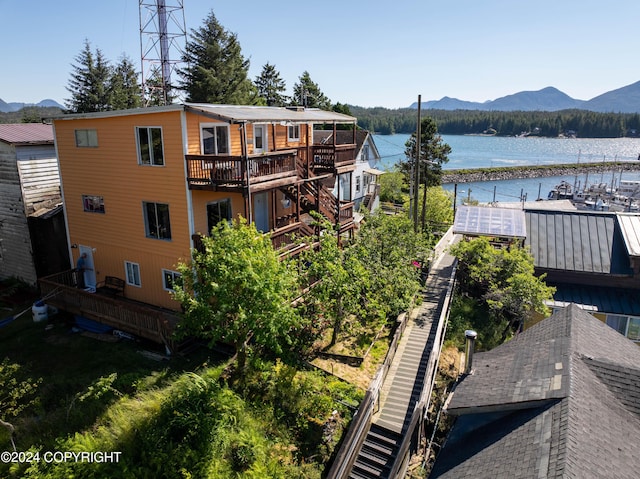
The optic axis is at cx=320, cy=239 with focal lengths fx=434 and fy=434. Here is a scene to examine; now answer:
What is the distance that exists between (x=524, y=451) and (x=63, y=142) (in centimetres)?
2278

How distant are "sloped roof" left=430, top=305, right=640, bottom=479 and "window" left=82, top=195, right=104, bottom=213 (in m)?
17.8

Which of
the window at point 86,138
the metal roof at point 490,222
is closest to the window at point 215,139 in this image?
the window at point 86,138

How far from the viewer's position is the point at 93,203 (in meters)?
21.2

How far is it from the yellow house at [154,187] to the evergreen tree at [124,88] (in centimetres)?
3440

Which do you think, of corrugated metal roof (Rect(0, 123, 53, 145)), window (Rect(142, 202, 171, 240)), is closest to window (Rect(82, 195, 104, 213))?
window (Rect(142, 202, 171, 240))

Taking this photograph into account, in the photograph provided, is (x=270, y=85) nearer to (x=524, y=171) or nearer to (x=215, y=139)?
(x=215, y=139)

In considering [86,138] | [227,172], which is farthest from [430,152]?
[86,138]

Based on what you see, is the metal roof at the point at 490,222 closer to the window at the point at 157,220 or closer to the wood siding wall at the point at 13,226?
the window at the point at 157,220

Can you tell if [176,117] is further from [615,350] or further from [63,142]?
[615,350]

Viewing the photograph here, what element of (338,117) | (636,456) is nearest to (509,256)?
(338,117)

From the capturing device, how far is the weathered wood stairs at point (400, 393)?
1509 cm

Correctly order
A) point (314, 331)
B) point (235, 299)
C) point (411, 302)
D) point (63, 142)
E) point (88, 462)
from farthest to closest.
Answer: point (411, 302) < point (63, 142) < point (314, 331) < point (235, 299) < point (88, 462)

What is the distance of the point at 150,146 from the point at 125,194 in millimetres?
2909

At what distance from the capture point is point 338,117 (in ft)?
82.3
